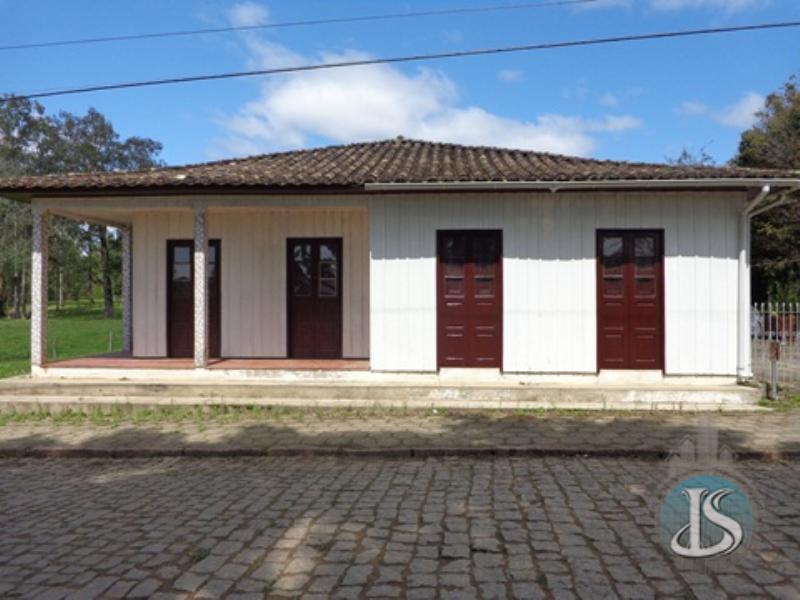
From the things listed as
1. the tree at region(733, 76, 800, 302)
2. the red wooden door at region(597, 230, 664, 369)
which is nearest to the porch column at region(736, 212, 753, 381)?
the red wooden door at region(597, 230, 664, 369)

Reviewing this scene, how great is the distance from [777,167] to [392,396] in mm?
19947

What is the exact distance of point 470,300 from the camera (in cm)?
916

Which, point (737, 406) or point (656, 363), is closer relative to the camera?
point (737, 406)

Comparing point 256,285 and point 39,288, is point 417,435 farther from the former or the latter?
point 39,288

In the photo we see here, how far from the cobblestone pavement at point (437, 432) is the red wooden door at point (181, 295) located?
3417 millimetres

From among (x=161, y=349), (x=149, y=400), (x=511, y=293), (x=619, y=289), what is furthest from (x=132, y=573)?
(x=161, y=349)

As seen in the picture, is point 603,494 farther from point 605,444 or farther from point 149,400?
point 149,400

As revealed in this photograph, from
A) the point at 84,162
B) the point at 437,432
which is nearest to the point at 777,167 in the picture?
the point at 437,432

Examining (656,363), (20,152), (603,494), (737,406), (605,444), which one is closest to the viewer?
(603,494)

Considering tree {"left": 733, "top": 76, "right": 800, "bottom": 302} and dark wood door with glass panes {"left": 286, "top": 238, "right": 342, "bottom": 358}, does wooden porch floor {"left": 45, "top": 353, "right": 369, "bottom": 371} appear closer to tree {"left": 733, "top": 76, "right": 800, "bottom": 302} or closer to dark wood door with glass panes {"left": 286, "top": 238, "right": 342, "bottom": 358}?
dark wood door with glass panes {"left": 286, "top": 238, "right": 342, "bottom": 358}

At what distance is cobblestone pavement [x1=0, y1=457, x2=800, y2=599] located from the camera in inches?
131

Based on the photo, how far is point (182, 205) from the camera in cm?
941

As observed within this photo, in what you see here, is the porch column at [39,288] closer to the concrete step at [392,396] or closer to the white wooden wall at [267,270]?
the concrete step at [392,396]

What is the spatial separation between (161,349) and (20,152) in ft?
115
